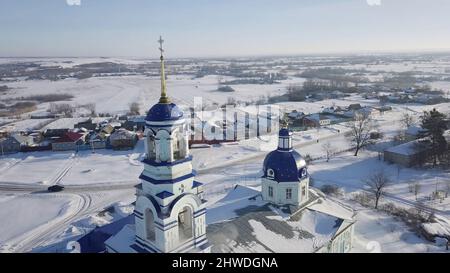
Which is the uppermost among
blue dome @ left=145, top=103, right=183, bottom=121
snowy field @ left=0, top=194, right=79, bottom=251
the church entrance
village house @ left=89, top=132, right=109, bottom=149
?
blue dome @ left=145, top=103, right=183, bottom=121

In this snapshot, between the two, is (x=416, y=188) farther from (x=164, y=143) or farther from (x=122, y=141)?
(x=122, y=141)

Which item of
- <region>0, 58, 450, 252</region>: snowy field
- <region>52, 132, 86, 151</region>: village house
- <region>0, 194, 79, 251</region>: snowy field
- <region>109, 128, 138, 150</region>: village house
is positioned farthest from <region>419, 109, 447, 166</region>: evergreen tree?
<region>52, 132, 86, 151</region>: village house

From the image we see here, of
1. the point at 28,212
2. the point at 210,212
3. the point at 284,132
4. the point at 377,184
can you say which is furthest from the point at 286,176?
the point at 28,212

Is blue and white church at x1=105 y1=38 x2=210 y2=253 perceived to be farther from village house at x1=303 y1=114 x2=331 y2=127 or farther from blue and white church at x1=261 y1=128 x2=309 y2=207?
village house at x1=303 y1=114 x2=331 y2=127

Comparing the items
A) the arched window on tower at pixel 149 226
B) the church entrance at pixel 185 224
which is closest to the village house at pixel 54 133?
the arched window on tower at pixel 149 226

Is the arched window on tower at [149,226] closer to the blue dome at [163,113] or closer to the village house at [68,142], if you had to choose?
the blue dome at [163,113]
